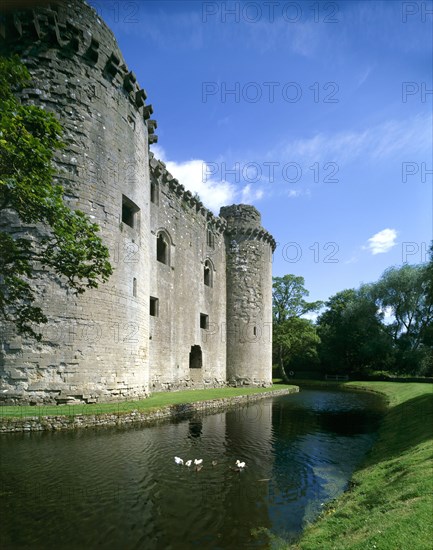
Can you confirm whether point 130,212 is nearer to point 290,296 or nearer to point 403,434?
point 403,434

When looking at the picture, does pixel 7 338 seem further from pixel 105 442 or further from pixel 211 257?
pixel 211 257

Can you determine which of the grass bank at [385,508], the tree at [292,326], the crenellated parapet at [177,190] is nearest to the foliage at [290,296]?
the tree at [292,326]

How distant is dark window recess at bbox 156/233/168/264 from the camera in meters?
26.3

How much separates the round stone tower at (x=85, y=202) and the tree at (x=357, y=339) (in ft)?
120

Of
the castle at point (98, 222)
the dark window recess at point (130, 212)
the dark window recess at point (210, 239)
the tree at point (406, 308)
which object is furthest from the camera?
the tree at point (406, 308)

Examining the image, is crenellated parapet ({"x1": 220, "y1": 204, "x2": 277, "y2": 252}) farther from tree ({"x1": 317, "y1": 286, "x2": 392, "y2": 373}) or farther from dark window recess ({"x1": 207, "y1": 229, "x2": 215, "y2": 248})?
tree ({"x1": 317, "y1": 286, "x2": 392, "y2": 373})

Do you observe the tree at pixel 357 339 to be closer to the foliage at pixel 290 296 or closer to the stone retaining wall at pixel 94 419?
the foliage at pixel 290 296

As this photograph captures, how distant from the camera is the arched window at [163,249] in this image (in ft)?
86.2

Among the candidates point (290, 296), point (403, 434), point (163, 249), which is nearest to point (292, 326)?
point (290, 296)

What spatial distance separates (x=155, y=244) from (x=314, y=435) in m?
14.4

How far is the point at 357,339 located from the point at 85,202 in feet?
146

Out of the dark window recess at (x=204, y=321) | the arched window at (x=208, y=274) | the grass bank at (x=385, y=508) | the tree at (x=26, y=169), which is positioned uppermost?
the arched window at (x=208, y=274)

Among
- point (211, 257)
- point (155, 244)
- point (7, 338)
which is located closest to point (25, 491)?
point (7, 338)

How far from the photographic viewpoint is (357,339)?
172ft
